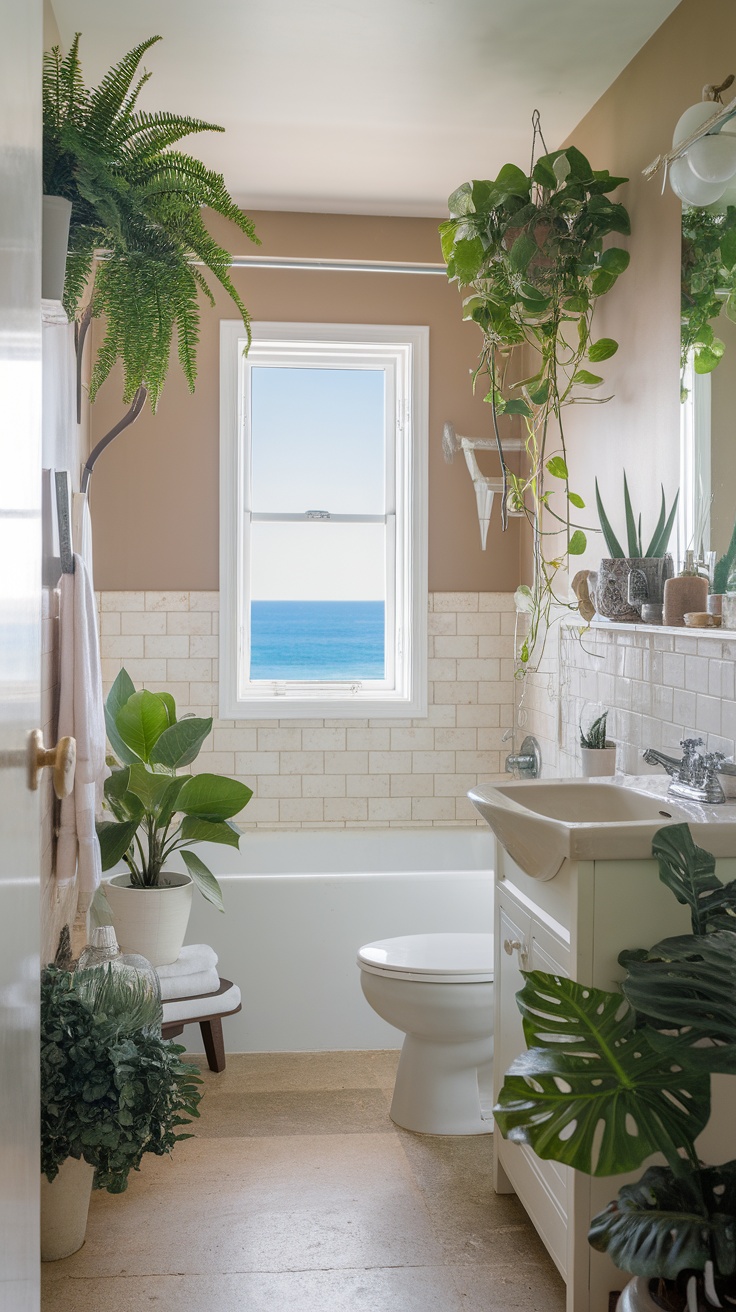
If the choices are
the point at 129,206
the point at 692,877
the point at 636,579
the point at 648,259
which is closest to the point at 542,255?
the point at 648,259

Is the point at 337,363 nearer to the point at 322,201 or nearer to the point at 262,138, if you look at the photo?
the point at 322,201

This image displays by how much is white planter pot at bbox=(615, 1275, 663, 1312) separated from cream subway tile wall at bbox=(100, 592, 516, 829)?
3.01 m

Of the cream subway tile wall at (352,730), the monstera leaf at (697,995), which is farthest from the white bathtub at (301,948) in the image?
the monstera leaf at (697,995)

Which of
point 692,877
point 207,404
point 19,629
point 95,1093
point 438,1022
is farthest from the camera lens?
point 207,404

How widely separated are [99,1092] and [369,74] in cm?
289

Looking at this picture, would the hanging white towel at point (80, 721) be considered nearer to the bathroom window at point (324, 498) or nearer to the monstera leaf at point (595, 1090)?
the monstera leaf at point (595, 1090)

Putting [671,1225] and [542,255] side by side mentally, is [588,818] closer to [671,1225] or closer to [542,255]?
[671,1225]

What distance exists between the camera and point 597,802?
254 centimetres

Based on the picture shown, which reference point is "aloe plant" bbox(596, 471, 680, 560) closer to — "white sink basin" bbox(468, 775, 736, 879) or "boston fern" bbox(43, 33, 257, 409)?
"white sink basin" bbox(468, 775, 736, 879)

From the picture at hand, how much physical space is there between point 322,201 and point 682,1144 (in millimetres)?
3753

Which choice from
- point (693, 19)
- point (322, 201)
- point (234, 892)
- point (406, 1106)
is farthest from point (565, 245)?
point (406, 1106)

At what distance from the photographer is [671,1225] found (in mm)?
1493

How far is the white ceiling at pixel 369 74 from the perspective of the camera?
3037 mm

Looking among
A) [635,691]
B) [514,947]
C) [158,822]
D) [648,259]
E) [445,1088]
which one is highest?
[648,259]
